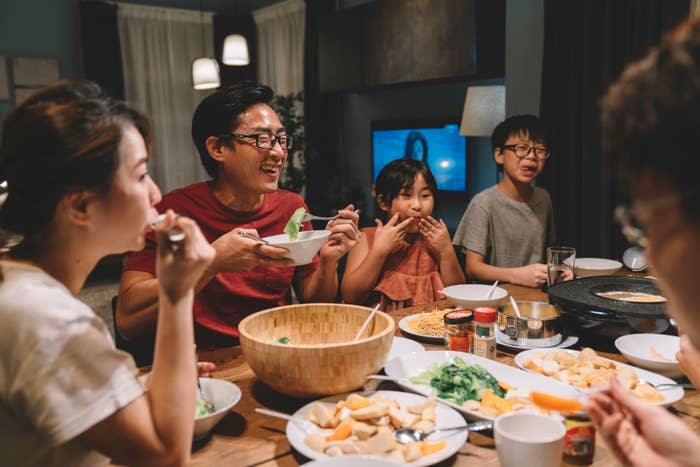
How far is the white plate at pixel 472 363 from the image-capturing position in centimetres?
118

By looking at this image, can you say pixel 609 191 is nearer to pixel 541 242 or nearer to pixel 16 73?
pixel 541 242

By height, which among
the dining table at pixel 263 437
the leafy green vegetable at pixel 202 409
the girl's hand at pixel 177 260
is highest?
the girl's hand at pixel 177 260

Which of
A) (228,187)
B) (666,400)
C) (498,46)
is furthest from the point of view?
(498,46)

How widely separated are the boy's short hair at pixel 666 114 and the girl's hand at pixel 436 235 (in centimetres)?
186

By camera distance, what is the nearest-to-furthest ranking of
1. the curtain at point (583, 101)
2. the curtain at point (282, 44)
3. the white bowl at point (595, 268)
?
the white bowl at point (595, 268) → the curtain at point (583, 101) → the curtain at point (282, 44)

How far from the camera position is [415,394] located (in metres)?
1.23

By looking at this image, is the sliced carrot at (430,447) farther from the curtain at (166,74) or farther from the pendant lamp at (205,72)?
the curtain at (166,74)

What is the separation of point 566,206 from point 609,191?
320mm

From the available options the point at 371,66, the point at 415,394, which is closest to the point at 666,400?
the point at 415,394

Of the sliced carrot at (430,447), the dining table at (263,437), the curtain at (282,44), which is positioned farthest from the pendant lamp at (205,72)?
the sliced carrot at (430,447)

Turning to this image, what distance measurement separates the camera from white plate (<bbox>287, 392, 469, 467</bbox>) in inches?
38.7

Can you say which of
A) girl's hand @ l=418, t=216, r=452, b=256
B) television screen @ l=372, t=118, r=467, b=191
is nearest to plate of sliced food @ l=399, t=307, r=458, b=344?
girl's hand @ l=418, t=216, r=452, b=256

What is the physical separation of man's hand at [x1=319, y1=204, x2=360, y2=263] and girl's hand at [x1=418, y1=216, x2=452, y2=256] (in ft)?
1.89

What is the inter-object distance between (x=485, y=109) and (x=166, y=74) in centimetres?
446
